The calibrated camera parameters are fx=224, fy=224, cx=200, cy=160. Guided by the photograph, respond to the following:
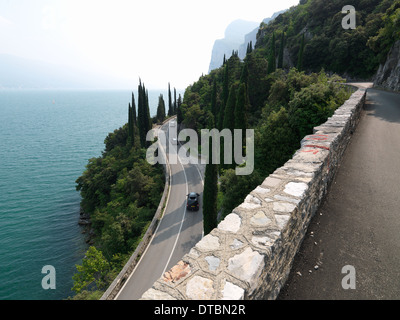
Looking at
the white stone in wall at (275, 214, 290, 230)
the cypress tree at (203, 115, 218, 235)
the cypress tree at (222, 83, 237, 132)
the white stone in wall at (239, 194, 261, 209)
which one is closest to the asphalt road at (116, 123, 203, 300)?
the cypress tree at (203, 115, 218, 235)

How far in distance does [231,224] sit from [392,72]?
31.6 m

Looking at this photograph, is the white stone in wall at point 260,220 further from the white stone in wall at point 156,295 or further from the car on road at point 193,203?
the car on road at point 193,203

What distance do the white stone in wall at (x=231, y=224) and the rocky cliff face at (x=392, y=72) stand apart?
90.7 ft

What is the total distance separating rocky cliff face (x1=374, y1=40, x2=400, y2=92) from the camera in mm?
23281

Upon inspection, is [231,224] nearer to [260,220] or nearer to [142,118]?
[260,220]

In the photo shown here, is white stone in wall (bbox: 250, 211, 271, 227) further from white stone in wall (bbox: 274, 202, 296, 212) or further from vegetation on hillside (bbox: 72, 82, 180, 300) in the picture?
vegetation on hillside (bbox: 72, 82, 180, 300)

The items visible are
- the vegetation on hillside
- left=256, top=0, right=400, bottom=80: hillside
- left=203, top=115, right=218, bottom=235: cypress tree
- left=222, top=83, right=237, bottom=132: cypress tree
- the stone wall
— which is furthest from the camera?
left=256, top=0, right=400, bottom=80: hillside

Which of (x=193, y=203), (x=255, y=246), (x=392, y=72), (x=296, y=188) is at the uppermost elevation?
(x=392, y=72)

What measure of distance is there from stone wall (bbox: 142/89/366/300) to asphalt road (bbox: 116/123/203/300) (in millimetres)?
17027

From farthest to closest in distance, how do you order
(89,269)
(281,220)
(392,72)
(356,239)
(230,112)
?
1. (230,112)
2. (392,72)
3. (89,269)
4. (356,239)
5. (281,220)

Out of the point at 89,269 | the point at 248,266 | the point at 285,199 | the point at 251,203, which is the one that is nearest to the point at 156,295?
the point at 248,266

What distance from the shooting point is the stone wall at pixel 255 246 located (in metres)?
2.62

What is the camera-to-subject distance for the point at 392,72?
81.7ft
